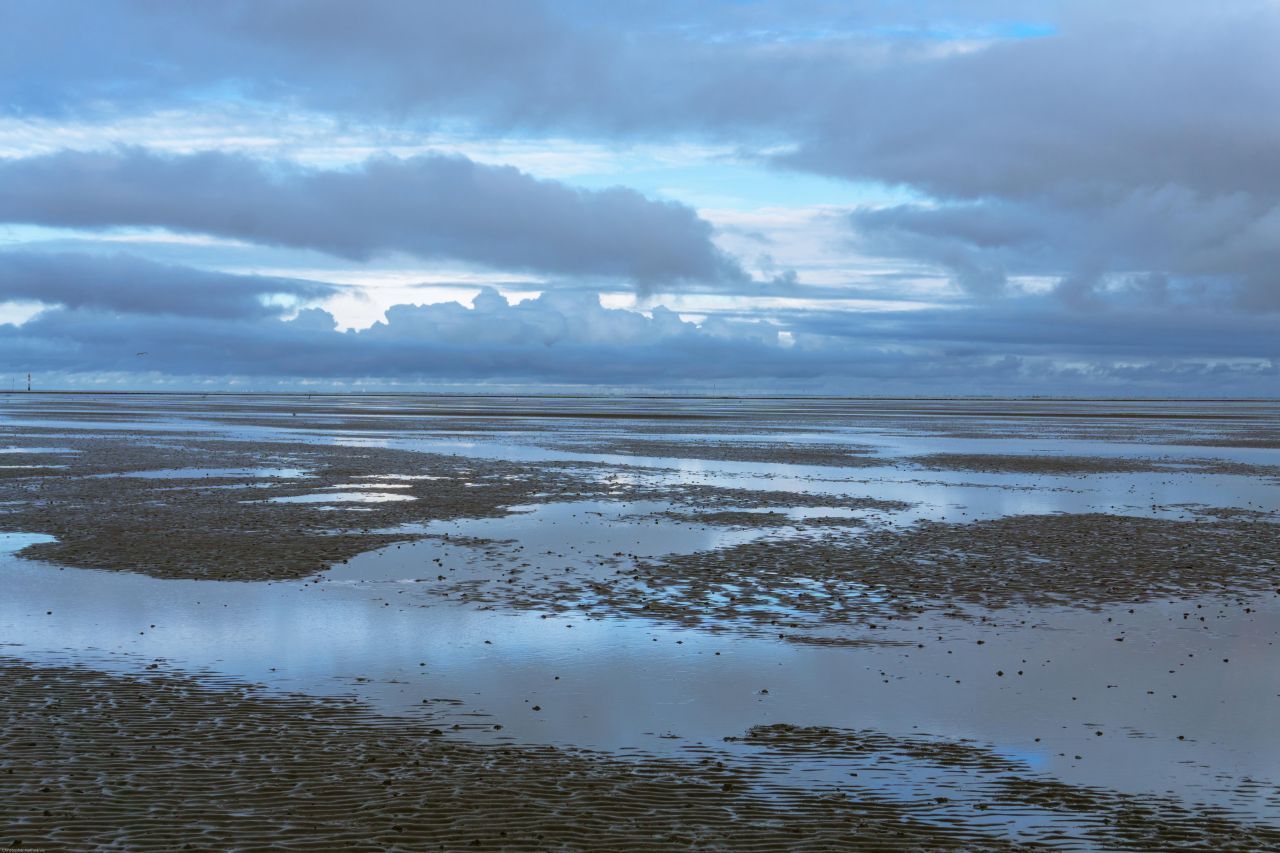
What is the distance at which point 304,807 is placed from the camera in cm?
897

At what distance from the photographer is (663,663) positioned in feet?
46.1

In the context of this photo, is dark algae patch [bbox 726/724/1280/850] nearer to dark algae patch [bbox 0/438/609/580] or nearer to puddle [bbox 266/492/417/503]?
dark algae patch [bbox 0/438/609/580]

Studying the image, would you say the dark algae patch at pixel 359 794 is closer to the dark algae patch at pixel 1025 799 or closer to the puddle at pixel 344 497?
the dark algae patch at pixel 1025 799

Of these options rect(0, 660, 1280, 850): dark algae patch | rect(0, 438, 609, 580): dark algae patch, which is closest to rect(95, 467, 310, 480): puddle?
rect(0, 438, 609, 580): dark algae patch

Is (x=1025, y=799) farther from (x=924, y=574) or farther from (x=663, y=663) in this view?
(x=924, y=574)

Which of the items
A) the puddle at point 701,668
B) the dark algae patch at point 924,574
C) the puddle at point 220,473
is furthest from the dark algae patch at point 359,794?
the puddle at point 220,473

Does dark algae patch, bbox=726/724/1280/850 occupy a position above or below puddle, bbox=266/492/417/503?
above

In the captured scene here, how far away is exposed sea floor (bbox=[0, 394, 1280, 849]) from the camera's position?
9117 mm

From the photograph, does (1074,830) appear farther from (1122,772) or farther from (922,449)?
(922,449)

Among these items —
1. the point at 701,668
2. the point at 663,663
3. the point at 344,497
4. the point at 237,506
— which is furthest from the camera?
the point at 344,497

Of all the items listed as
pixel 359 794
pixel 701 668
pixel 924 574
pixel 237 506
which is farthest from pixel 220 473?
pixel 359 794

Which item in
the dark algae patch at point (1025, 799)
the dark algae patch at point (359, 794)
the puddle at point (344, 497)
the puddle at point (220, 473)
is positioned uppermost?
the dark algae patch at point (359, 794)

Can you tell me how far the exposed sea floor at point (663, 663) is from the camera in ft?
29.9

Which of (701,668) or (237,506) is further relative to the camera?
Answer: (237,506)
